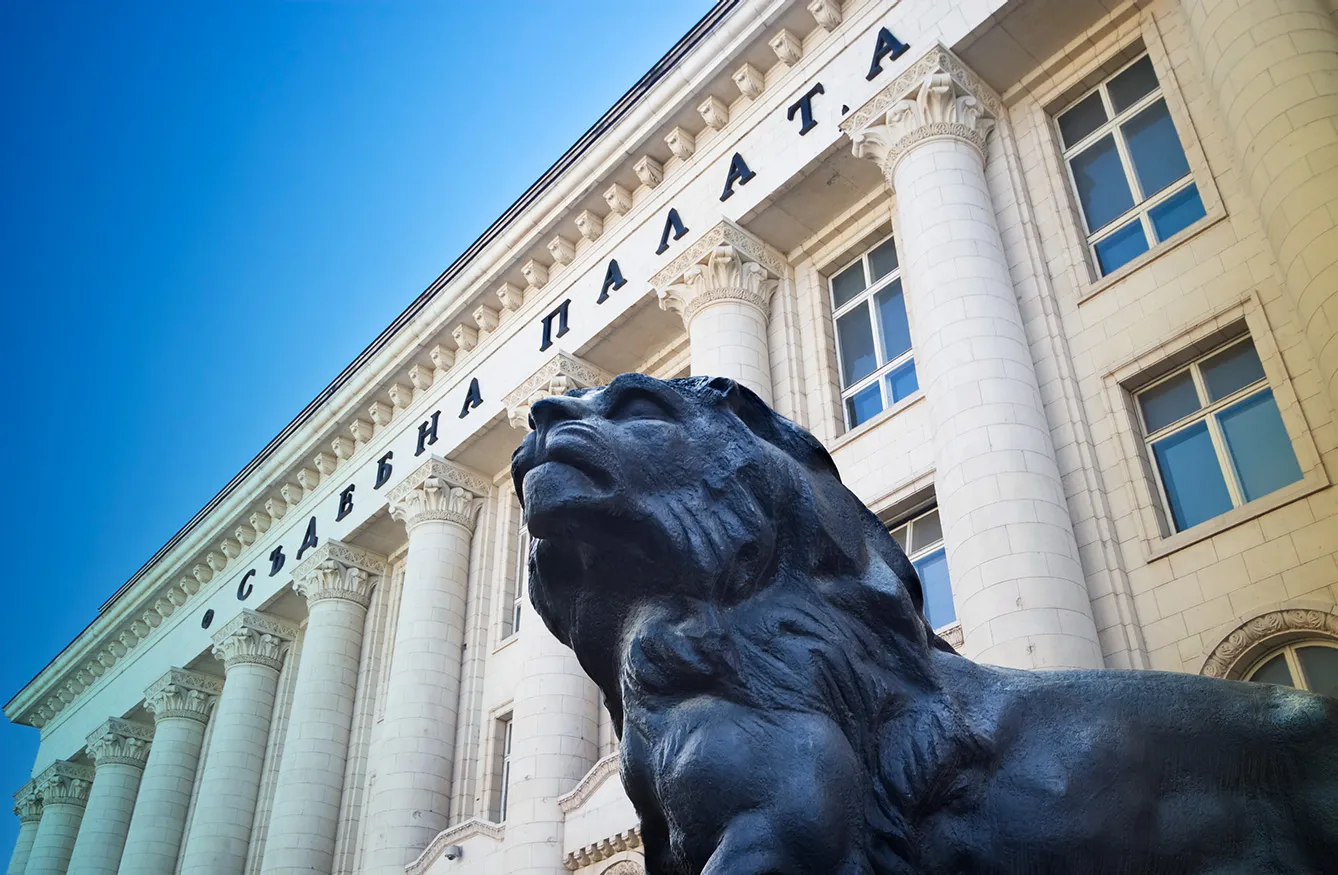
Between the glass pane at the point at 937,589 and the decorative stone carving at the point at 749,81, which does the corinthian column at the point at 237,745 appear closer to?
the decorative stone carving at the point at 749,81

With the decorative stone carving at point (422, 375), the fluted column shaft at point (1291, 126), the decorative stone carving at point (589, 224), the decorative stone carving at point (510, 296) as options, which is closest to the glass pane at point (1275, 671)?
the fluted column shaft at point (1291, 126)

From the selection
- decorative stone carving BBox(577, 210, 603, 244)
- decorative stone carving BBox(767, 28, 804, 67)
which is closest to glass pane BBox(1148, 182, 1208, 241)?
decorative stone carving BBox(767, 28, 804, 67)

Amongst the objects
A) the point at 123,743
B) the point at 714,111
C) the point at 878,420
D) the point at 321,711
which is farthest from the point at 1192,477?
the point at 123,743

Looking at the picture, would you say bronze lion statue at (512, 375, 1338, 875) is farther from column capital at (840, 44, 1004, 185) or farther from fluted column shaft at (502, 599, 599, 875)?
fluted column shaft at (502, 599, 599, 875)

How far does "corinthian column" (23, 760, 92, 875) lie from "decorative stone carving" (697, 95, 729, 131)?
1188 inches

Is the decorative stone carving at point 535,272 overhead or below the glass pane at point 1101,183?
overhead

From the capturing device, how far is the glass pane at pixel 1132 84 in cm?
1405

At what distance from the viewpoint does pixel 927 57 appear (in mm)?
14773

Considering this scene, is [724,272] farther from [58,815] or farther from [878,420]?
[58,815]

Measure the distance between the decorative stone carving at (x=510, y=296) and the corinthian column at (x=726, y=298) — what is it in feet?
17.7

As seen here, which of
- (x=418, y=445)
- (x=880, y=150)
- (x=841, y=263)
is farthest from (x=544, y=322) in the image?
(x=880, y=150)

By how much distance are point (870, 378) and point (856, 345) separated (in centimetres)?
100

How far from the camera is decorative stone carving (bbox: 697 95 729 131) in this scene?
1833 centimetres

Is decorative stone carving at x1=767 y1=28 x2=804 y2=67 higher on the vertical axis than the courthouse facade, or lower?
higher
